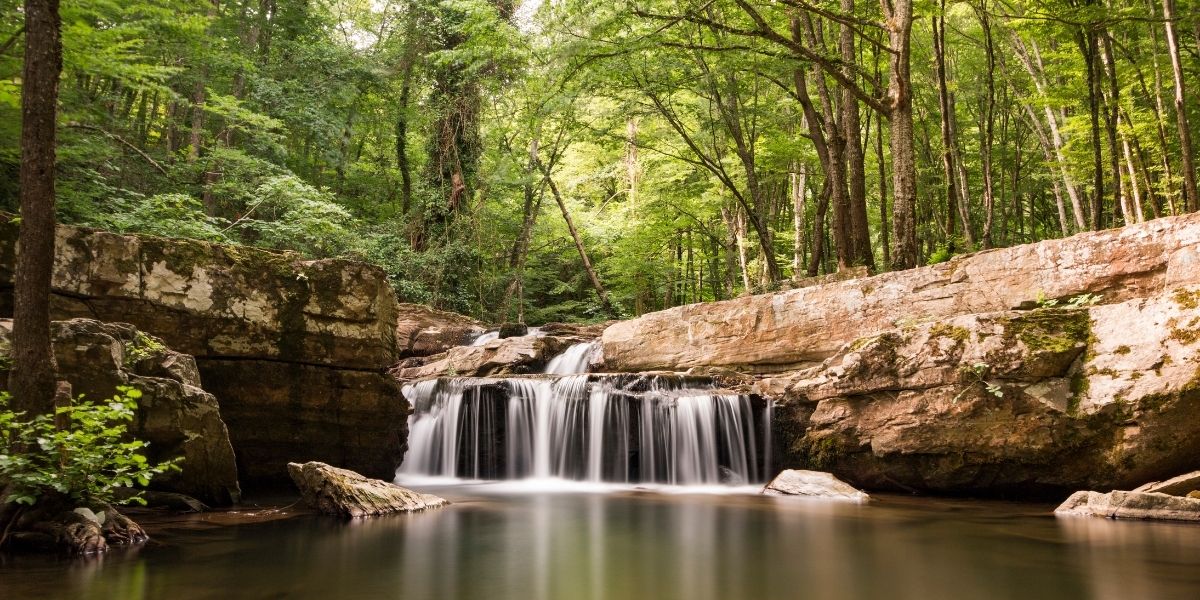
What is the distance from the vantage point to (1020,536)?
5559mm

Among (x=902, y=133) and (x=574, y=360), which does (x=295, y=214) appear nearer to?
(x=574, y=360)

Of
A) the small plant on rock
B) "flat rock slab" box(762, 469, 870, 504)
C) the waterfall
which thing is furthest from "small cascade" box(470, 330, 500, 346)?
the small plant on rock

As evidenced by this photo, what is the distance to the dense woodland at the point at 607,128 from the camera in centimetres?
1075

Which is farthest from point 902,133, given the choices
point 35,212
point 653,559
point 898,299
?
point 35,212

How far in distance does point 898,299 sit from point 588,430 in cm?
492

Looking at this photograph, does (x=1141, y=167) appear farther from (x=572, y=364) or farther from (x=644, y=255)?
(x=644, y=255)

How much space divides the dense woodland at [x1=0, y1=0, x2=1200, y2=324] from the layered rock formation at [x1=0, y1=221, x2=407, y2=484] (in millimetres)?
2975

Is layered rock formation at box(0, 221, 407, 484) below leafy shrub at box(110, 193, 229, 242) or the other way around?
below

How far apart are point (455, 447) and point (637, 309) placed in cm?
1440

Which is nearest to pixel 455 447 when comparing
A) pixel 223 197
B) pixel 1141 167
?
pixel 223 197

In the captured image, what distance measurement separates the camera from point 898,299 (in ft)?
32.3

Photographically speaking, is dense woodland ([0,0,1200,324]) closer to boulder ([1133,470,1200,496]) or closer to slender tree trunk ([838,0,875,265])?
slender tree trunk ([838,0,875,265])

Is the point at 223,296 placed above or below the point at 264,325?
above

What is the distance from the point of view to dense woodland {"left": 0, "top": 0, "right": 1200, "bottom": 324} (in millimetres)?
10750
